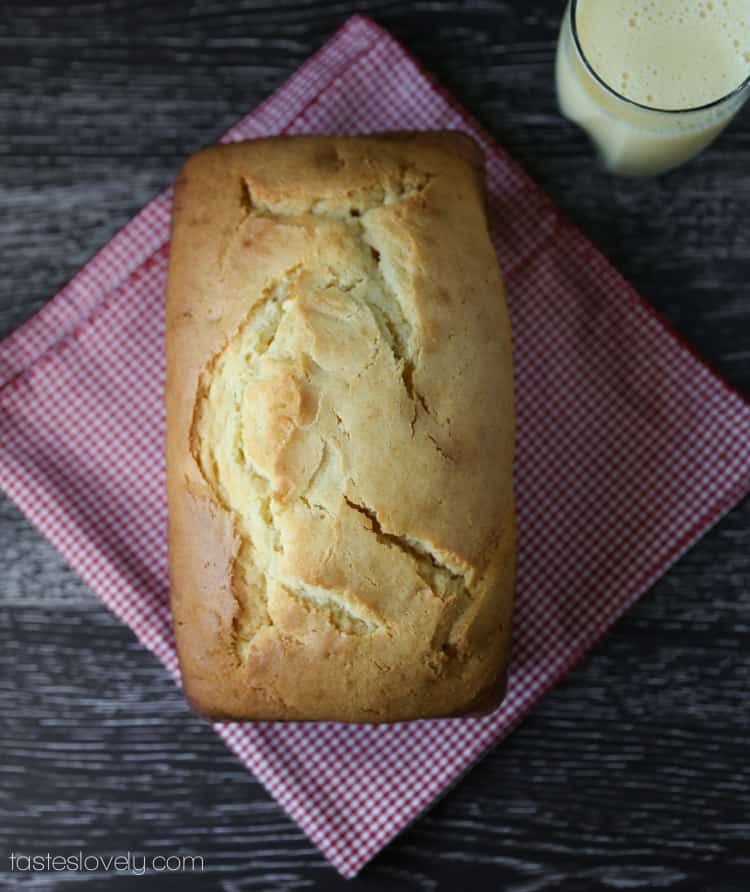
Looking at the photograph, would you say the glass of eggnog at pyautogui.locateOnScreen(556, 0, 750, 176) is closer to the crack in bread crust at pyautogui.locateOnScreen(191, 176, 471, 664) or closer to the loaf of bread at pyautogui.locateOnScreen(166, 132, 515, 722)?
the loaf of bread at pyautogui.locateOnScreen(166, 132, 515, 722)

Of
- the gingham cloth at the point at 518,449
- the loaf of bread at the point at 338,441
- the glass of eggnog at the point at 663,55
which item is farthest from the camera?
the gingham cloth at the point at 518,449

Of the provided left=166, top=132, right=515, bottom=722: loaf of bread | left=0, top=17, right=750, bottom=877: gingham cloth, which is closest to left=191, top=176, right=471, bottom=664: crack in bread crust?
left=166, top=132, right=515, bottom=722: loaf of bread

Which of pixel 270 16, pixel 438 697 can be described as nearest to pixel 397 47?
pixel 270 16

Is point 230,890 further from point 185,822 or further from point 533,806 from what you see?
point 533,806

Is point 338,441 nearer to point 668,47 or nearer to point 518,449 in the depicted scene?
point 518,449

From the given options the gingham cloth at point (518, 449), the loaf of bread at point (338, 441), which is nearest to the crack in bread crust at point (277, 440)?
the loaf of bread at point (338, 441)

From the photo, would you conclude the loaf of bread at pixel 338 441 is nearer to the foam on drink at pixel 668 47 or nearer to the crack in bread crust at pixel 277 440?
the crack in bread crust at pixel 277 440

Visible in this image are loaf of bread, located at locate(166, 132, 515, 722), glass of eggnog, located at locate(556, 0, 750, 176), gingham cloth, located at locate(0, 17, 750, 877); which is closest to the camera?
loaf of bread, located at locate(166, 132, 515, 722)

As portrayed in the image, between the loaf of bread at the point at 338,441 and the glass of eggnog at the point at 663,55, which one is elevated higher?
the glass of eggnog at the point at 663,55
